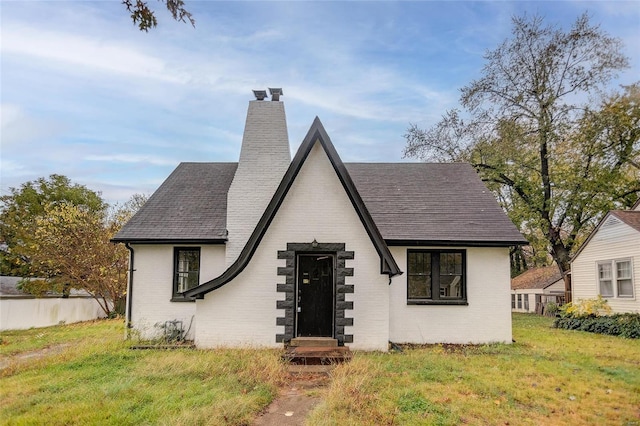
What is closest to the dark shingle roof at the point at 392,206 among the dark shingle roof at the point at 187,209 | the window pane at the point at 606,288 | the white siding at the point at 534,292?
the dark shingle roof at the point at 187,209

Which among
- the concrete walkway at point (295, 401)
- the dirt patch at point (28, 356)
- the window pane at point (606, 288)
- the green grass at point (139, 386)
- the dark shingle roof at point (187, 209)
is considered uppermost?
the dark shingle roof at point (187, 209)

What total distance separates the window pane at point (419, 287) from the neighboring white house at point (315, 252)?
3 centimetres

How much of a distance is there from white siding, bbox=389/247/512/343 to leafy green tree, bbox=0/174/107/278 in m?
28.1

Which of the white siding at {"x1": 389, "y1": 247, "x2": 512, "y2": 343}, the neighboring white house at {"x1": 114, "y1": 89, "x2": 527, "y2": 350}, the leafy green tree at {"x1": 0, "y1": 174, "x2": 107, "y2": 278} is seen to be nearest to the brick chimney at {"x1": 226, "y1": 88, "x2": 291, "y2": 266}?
the neighboring white house at {"x1": 114, "y1": 89, "x2": 527, "y2": 350}

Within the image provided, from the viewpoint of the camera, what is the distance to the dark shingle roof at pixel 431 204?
12273 mm

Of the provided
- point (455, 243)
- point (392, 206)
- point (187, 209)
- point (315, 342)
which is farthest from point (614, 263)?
point (187, 209)

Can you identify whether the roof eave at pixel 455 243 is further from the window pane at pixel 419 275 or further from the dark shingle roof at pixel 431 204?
the window pane at pixel 419 275

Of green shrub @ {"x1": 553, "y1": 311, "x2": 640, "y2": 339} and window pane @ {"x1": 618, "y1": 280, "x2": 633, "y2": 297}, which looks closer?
green shrub @ {"x1": 553, "y1": 311, "x2": 640, "y2": 339}

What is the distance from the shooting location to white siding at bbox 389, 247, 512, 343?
39.6 feet

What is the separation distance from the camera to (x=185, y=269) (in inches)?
504

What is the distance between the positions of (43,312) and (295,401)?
1761 centimetres

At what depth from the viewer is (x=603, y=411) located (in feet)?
20.6

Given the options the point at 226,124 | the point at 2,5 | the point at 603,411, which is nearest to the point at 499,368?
the point at 603,411

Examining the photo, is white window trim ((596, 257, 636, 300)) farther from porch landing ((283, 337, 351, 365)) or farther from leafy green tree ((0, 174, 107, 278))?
leafy green tree ((0, 174, 107, 278))
